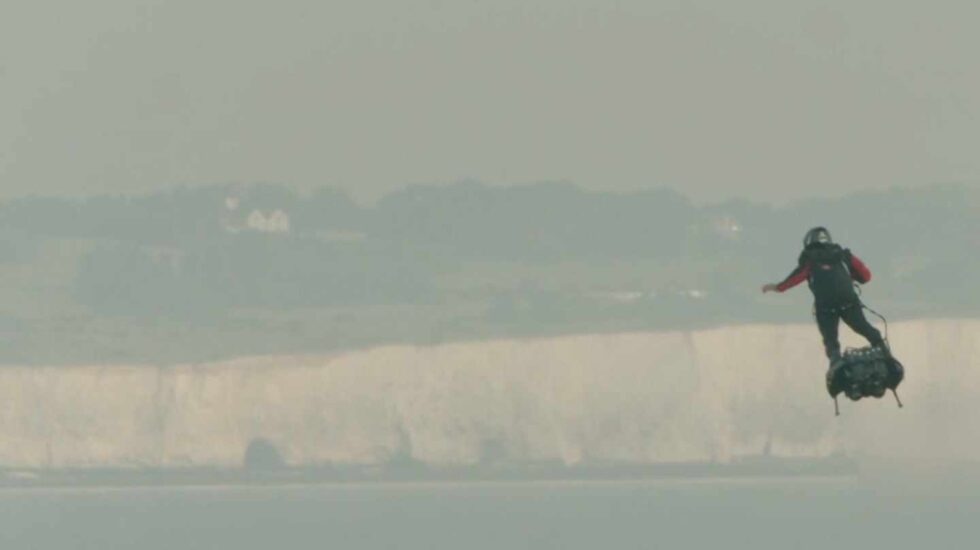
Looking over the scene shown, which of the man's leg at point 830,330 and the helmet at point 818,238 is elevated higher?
the helmet at point 818,238

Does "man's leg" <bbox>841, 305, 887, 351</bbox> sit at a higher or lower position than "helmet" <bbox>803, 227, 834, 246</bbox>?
lower

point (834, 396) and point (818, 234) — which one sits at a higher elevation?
point (818, 234)

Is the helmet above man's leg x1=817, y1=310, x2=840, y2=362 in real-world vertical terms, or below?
above

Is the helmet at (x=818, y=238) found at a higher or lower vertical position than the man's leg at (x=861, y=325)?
higher
